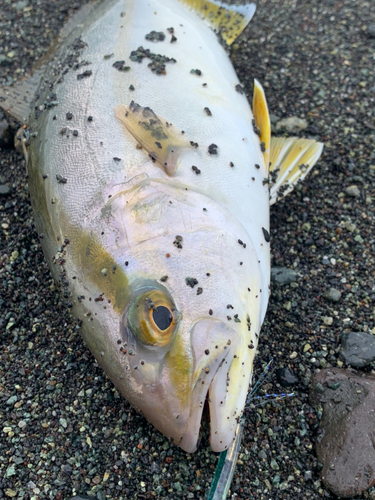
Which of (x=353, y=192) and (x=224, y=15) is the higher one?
(x=224, y=15)

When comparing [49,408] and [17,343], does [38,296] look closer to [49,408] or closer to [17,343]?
[17,343]

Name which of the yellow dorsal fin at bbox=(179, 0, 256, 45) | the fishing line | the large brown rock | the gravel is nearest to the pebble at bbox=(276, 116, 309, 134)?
the gravel

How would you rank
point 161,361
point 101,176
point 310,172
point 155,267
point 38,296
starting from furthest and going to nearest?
point 310,172, point 38,296, point 101,176, point 155,267, point 161,361

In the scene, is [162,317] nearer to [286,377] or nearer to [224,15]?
[286,377]

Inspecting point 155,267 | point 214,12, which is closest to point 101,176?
point 155,267

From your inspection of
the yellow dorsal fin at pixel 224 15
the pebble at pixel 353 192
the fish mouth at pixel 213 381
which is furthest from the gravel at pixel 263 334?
the yellow dorsal fin at pixel 224 15

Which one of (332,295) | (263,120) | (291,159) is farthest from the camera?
(291,159)

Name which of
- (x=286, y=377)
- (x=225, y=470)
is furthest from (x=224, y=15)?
(x=225, y=470)
